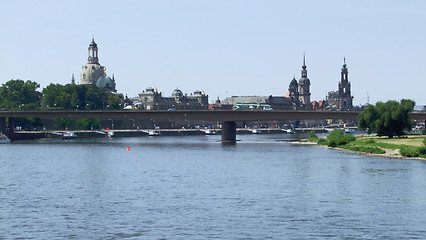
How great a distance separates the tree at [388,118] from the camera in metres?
146

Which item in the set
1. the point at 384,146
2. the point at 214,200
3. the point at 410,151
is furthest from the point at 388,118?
the point at 214,200

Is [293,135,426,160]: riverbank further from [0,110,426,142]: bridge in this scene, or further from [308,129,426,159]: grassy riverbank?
[0,110,426,142]: bridge

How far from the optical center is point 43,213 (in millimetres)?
55594

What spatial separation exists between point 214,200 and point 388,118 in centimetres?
8931

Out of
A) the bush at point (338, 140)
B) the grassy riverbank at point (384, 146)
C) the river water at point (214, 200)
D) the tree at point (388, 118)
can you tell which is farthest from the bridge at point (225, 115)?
the river water at point (214, 200)

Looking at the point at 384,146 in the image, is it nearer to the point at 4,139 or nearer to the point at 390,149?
the point at 390,149

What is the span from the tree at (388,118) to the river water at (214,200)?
45583 mm

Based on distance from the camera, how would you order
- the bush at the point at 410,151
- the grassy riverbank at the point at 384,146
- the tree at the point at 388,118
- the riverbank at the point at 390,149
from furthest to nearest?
the tree at the point at 388,118, the grassy riverbank at the point at 384,146, the riverbank at the point at 390,149, the bush at the point at 410,151

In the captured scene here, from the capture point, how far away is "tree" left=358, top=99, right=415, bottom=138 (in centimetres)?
14575

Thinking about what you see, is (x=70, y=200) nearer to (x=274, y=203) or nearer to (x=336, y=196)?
(x=274, y=203)

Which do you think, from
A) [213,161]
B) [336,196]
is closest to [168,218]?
[336,196]

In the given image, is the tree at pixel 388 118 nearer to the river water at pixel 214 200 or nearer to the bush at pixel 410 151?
the bush at pixel 410 151

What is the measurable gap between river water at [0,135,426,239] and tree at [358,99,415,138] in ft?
150

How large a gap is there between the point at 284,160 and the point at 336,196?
4282 cm
